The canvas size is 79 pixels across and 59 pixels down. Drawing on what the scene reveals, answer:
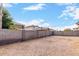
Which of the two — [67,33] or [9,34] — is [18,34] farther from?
[67,33]

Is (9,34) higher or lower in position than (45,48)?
higher

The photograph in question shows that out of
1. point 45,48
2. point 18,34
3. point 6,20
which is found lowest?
point 45,48

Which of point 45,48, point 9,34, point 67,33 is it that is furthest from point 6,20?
point 67,33

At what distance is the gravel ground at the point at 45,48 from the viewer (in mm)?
3035

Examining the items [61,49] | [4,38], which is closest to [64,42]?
[61,49]

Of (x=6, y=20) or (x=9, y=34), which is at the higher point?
(x=6, y=20)

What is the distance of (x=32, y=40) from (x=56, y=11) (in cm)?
47

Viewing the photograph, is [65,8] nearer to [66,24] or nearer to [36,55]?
[66,24]

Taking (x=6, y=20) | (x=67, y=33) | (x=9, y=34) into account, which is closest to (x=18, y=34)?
(x=9, y=34)

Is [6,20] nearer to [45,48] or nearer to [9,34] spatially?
[9,34]

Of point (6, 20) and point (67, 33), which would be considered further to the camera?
point (67, 33)

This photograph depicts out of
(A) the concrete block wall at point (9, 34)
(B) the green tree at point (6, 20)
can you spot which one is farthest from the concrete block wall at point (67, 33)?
(B) the green tree at point (6, 20)

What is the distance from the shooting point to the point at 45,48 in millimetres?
3080

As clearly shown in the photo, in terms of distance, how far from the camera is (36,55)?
9.96ft
